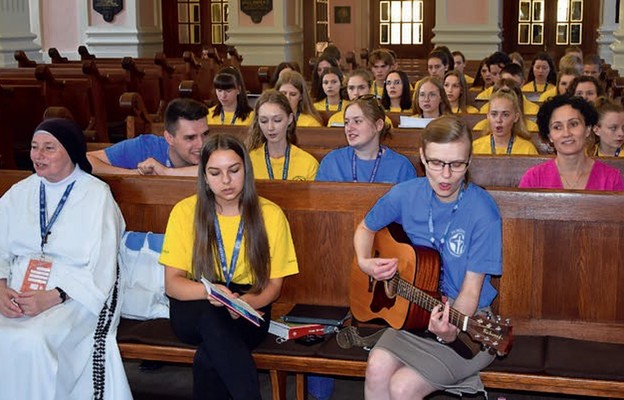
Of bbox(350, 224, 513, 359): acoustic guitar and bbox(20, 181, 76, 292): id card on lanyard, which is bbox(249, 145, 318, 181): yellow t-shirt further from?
bbox(350, 224, 513, 359): acoustic guitar

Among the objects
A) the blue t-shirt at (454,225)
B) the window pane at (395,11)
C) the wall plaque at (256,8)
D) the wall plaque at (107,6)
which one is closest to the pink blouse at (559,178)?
the blue t-shirt at (454,225)

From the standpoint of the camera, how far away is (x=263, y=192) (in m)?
4.51

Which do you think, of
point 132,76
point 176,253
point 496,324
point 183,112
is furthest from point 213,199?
point 132,76

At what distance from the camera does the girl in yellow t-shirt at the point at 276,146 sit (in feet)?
17.7

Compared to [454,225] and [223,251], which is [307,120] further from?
[454,225]

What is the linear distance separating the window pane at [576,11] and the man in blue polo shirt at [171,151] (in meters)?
15.4

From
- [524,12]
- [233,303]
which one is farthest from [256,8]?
[233,303]

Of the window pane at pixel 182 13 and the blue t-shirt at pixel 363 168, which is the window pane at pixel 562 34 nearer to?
the window pane at pixel 182 13

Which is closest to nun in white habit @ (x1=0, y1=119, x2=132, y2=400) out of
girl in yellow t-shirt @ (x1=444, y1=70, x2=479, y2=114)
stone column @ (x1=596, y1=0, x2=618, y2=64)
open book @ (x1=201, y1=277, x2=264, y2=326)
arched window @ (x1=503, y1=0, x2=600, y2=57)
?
open book @ (x1=201, y1=277, x2=264, y2=326)

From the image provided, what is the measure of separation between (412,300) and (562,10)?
16830 mm

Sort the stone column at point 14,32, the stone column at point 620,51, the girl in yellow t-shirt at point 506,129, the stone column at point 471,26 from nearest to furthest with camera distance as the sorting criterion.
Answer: the girl in yellow t-shirt at point 506,129 → the stone column at point 620,51 → the stone column at point 14,32 → the stone column at point 471,26

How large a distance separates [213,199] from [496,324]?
129cm

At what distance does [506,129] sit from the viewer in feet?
19.8

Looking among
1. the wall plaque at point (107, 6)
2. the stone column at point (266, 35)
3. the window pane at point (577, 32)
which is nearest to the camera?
the stone column at point (266, 35)
